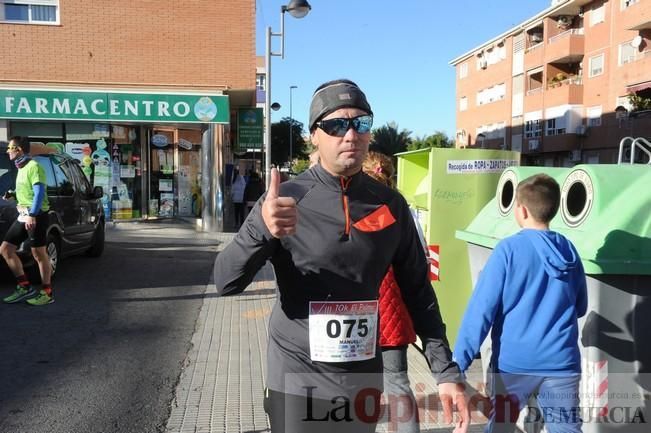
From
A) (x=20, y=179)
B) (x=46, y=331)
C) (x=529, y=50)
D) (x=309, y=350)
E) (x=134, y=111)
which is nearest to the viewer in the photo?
(x=309, y=350)

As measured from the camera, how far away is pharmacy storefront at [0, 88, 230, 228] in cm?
1396

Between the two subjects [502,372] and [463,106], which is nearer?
[502,372]

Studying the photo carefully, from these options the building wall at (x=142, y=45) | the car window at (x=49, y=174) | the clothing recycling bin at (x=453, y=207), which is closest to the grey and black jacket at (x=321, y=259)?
the clothing recycling bin at (x=453, y=207)

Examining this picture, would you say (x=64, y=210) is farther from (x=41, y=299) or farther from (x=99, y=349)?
(x=99, y=349)

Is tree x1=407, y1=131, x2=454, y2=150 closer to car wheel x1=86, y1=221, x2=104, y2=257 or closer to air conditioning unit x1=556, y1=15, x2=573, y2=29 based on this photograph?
air conditioning unit x1=556, y1=15, x2=573, y2=29

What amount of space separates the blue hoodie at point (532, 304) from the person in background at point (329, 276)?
690 millimetres

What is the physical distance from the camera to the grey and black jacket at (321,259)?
194 centimetres

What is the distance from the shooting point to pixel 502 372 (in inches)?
113

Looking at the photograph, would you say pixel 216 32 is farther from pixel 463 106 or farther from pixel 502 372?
pixel 463 106

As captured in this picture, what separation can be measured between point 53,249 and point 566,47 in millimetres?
40191

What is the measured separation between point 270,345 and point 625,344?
6.56ft

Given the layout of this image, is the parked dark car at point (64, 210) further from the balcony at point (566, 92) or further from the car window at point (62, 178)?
the balcony at point (566, 92)

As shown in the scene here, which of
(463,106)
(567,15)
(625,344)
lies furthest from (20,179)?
(463,106)

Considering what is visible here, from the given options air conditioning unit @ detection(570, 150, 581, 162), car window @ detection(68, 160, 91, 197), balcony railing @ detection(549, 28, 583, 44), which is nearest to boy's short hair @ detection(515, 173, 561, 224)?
car window @ detection(68, 160, 91, 197)
